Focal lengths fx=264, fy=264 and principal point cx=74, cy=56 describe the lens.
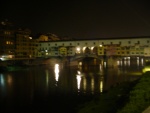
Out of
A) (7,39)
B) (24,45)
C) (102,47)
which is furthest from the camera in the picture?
(24,45)

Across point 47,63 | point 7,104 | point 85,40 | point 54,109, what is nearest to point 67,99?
point 54,109

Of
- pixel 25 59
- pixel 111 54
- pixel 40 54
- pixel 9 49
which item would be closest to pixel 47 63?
pixel 40 54

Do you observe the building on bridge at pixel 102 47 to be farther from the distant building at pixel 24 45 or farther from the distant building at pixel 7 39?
the distant building at pixel 7 39

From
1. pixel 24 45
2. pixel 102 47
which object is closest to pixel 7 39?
pixel 24 45

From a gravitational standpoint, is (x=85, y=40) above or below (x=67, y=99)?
above

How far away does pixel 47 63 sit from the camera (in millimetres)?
59875

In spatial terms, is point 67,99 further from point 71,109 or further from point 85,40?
point 85,40

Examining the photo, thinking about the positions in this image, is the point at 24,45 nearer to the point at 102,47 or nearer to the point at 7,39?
the point at 7,39

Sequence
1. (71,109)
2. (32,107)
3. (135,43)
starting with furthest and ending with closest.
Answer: (135,43) → (32,107) → (71,109)

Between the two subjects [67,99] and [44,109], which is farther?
[67,99]

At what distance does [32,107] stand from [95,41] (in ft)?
123

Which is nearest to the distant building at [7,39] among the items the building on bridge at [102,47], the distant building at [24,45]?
the distant building at [24,45]

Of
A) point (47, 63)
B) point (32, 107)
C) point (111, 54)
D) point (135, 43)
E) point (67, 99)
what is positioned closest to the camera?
point (32, 107)

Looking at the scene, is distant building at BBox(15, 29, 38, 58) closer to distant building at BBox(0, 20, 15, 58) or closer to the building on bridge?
distant building at BBox(0, 20, 15, 58)
